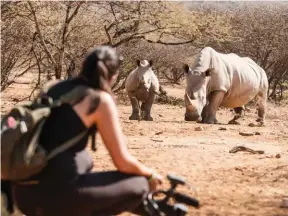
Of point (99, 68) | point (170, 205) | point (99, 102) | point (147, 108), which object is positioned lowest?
point (147, 108)

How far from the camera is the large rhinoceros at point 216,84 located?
1325cm

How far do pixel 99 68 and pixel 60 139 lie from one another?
409 millimetres

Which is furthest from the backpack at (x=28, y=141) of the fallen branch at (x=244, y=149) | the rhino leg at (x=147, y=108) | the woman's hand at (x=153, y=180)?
the rhino leg at (x=147, y=108)

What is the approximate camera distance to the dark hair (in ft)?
10.6

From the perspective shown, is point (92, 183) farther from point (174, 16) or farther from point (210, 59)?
point (174, 16)

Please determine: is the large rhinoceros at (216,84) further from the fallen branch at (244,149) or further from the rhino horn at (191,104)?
the fallen branch at (244,149)

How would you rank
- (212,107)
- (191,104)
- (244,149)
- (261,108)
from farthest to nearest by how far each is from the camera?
(261,108)
(212,107)
(191,104)
(244,149)

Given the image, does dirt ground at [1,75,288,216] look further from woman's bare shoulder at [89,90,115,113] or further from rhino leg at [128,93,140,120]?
woman's bare shoulder at [89,90,115,113]

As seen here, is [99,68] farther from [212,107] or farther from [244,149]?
[212,107]

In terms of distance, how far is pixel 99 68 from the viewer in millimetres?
3225

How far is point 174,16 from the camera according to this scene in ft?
51.6

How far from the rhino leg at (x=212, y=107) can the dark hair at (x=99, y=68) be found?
34.7ft

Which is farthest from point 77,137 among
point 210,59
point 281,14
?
point 281,14

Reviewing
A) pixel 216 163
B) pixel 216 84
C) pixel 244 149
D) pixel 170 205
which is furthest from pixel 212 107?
pixel 170 205
